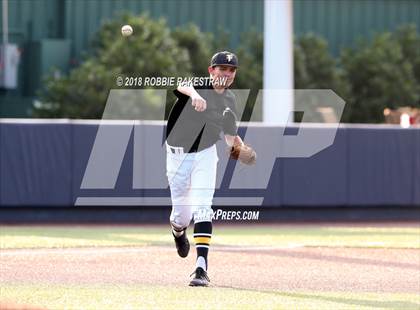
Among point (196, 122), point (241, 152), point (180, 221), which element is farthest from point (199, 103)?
point (180, 221)

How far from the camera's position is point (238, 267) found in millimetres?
10227

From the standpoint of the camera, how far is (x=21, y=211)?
1562cm

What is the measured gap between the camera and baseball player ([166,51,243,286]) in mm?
8633

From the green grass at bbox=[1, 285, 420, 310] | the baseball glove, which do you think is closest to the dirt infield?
the green grass at bbox=[1, 285, 420, 310]

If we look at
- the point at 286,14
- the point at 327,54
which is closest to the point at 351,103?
the point at 327,54

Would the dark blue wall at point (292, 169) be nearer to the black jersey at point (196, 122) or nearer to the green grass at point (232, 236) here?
the green grass at point (232, 236)

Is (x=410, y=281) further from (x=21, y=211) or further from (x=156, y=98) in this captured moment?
(x=156, y=98)

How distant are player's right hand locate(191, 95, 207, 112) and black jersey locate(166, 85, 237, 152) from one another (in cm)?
31

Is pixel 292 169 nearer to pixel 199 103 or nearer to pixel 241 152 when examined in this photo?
pixel 241 152

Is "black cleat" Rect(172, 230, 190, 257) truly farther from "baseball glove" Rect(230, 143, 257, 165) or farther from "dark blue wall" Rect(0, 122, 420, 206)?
"dark blue wall" Rect(0, 122, 420, 206)

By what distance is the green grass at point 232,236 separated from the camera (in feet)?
41.9

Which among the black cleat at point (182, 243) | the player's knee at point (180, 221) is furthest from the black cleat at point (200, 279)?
the black cleat at point (182, 243)

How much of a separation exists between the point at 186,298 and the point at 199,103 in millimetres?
1501

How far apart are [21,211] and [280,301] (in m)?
8.44
